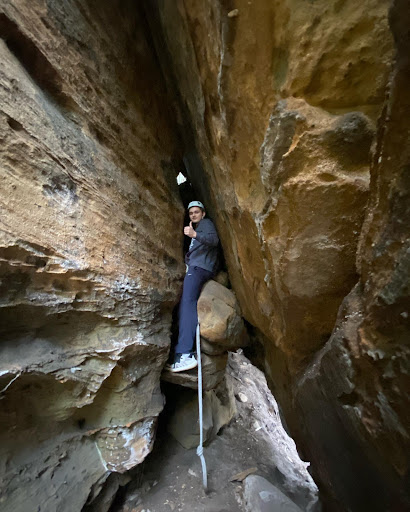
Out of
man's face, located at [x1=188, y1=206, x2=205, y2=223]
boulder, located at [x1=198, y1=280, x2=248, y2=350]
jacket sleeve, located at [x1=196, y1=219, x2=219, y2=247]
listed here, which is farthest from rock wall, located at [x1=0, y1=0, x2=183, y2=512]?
man's face, located at [x1=188, y1=206, x2=205, y2=223]

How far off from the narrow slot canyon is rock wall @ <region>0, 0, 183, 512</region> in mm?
16

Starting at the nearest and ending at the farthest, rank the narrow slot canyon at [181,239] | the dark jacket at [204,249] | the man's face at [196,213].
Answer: the narrow slot canyon at [181,239] → the dark jacket at [204,249] → the man's face at [196,213]

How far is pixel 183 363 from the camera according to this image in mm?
3004

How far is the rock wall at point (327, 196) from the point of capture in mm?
1154

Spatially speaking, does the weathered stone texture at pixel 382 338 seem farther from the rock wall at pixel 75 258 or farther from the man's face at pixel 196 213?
the man's face at pixel 196 213

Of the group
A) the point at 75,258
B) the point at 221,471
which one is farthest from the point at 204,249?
the point at 221,471

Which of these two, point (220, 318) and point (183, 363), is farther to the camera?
point (220, 318)

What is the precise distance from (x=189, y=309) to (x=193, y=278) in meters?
0.39

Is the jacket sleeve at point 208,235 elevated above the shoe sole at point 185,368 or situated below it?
above

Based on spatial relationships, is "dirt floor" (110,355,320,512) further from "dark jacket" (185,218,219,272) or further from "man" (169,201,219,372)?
"dark jacket" (185,218,219,272)

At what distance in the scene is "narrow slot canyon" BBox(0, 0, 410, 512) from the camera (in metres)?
1.27

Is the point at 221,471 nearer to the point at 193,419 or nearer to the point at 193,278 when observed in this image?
the point at 193,419

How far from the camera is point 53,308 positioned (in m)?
1.91

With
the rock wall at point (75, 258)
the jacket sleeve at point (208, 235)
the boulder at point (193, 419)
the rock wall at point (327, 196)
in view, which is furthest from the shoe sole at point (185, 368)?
the jacket sleeve at point (208, 235)
